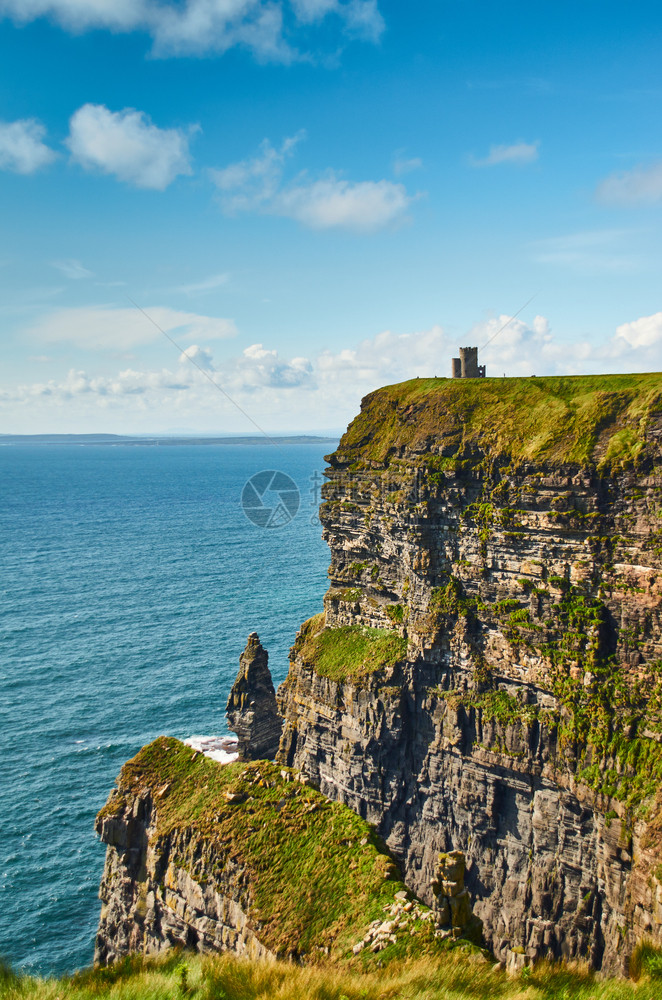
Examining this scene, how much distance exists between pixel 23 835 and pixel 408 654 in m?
35.4

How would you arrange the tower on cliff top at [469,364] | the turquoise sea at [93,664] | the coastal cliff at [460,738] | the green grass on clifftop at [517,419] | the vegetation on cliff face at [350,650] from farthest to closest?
the tower on cliff top at [469,364] < the turquoise sea at [93,664] < the vegetation on cliff face at [350,650] < the green grass on clifftop at [517,419] < the coastal cliff at [460,738]

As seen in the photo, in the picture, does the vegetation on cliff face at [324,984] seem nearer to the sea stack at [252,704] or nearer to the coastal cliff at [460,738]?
the coastal cliff at [460,738]

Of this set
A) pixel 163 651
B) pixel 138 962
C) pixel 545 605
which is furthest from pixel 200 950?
pixel 163 651

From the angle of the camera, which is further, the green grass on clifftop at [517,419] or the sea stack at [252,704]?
the sea stack at [252,704]

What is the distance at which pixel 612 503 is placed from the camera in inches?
1510

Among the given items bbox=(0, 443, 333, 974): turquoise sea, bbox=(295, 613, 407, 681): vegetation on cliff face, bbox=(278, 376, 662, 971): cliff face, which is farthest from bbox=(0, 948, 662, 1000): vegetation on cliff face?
bbox=(0, 443, 333, 974): turquoise sea

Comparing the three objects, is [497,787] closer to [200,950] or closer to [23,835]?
[200,950]

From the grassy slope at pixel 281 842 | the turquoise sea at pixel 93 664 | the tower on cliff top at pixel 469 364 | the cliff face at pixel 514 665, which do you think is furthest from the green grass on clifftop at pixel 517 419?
the turquoise sea at pixel 93 664

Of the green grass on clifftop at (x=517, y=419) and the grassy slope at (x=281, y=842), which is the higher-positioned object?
the green grass on clifftop at (x=517, y=419)

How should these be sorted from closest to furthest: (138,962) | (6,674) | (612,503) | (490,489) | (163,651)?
(138,962), (612,503), (490,489), (6,674), (163,651)

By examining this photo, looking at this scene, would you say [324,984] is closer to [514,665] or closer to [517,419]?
[514,665]

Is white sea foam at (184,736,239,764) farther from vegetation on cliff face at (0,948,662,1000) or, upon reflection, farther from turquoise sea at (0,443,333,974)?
vegetation on cliff face at (0,948,662,1000)

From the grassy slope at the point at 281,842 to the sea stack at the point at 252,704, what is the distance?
19161 mm

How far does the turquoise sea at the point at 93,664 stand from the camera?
49750 millimetres
